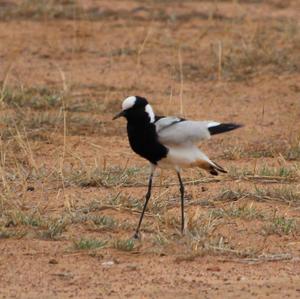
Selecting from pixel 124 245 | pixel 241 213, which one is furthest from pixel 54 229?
pixel 241 213

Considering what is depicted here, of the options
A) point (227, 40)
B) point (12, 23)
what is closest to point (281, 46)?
point (227, 40)

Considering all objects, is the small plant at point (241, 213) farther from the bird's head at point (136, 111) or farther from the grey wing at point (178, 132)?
the bird's head at point (136, 111)

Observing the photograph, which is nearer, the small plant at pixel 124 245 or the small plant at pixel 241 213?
the small plant at pixel 124 245

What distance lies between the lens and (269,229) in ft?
21.5

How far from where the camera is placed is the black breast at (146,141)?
247 inches

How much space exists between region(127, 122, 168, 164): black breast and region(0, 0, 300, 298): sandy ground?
427 mm

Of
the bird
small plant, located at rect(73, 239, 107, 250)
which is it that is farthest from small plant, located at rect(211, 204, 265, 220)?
small plant, located at rect(73, 239, 107, 250)

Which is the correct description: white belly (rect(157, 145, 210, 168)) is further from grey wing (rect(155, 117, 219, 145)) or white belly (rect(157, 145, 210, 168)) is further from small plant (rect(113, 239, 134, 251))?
small plant (rect(113, 239, 134, 251))

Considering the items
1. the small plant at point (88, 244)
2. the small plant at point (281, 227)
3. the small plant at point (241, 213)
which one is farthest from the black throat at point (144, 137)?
the small plant at point (281, 227)

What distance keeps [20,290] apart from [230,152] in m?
3.05

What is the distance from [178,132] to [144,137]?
194mm

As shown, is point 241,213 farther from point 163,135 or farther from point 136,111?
point 136,111

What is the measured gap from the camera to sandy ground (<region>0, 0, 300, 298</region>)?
5926mm

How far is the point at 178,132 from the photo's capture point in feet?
20.8
